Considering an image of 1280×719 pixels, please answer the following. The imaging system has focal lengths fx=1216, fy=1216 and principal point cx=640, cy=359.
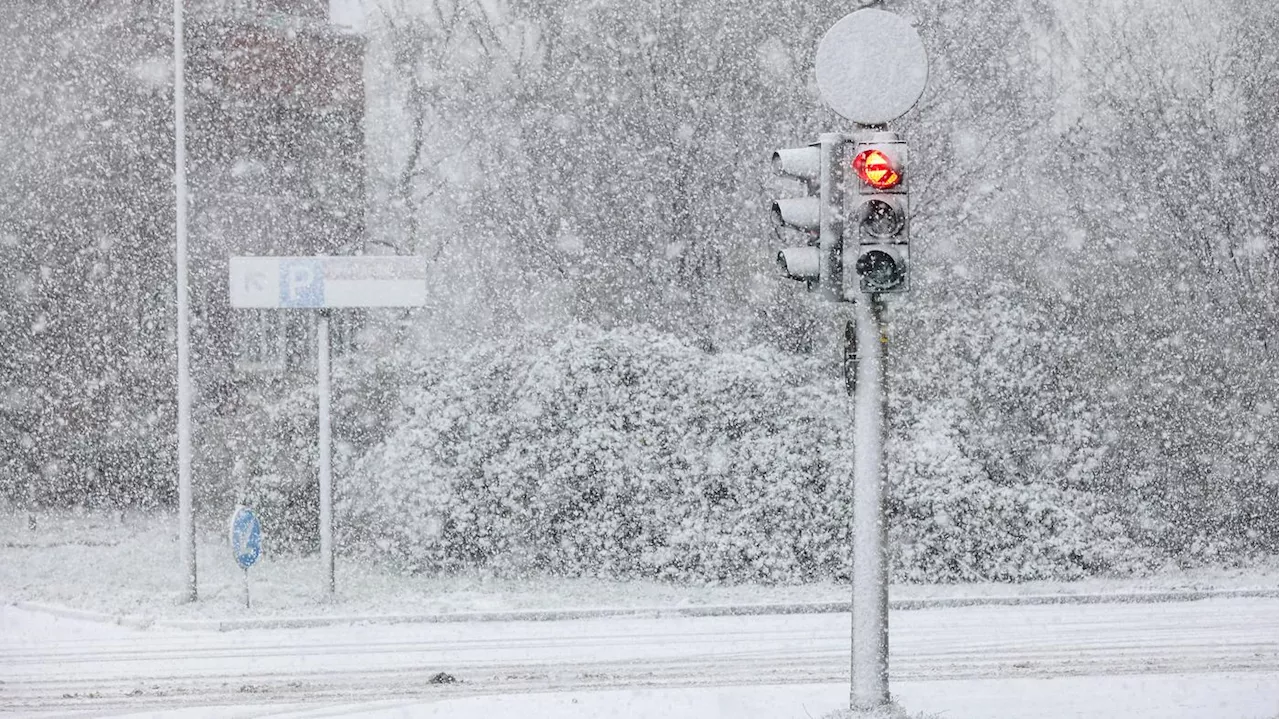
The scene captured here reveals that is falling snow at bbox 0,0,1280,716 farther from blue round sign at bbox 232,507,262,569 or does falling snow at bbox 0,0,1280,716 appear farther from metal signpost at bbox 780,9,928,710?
metal signpost at bbox 780,9,928,710

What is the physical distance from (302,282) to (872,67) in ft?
24.6

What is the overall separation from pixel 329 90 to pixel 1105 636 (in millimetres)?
15656

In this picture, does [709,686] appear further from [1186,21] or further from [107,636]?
[1186,21]

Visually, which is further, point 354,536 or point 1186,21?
point 1186,21

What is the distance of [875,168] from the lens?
6.66 metres

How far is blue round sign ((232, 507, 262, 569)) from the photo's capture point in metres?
11.6

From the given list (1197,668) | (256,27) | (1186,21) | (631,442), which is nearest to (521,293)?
(631,442)

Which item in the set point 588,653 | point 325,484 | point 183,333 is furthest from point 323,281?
point 588,653

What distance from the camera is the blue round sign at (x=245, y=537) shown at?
38.0 feet

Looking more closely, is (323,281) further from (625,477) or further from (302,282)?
(625,477)

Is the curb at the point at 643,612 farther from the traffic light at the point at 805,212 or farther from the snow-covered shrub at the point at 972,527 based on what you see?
the traffic light at the point at 805,212

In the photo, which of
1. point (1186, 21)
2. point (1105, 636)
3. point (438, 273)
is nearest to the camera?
point (1105, 636)

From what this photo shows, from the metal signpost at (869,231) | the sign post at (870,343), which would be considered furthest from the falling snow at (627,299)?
the metal signpost at (869,231)

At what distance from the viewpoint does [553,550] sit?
13.1 meters
